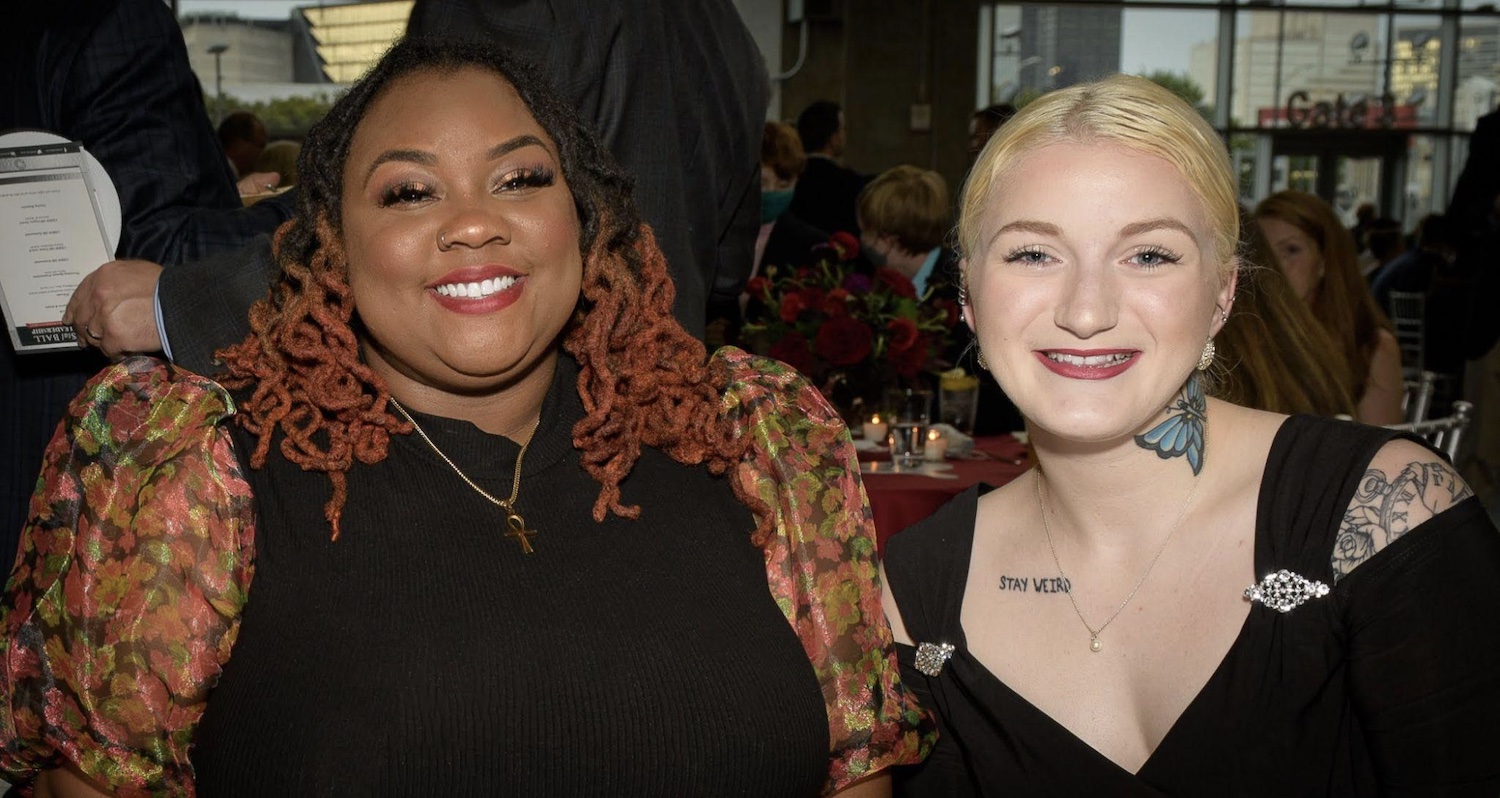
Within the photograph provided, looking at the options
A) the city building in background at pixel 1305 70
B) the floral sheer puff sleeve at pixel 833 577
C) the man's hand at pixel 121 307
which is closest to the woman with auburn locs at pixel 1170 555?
the floral sheer puff sleeve at pixel 833 577

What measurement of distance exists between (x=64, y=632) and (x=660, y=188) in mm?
1162

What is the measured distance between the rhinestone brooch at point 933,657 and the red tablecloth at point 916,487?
1052 mm

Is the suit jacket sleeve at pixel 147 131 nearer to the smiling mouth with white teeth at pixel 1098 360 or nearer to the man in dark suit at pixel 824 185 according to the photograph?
the smiling mouth with white teeth at pixel 1098 360

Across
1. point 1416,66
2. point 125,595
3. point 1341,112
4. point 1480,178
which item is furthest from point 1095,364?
point 1416,66

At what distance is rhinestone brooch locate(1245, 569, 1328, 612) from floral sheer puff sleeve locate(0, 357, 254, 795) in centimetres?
127

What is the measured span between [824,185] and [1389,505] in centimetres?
494

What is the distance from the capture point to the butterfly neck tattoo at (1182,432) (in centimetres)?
184

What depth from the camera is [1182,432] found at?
6.06 feet

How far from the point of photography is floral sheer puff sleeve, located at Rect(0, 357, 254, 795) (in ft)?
4.83

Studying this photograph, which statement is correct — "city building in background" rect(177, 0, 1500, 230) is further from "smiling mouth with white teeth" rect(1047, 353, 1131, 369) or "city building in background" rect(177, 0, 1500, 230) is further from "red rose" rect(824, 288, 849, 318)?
"smiling mouth with white teeth" rect(1047, 353, 1131, 369)

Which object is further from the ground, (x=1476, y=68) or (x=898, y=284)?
(x=1476, y=68)

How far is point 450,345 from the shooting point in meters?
1.60

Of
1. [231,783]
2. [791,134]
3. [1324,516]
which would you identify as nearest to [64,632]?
[231,783]

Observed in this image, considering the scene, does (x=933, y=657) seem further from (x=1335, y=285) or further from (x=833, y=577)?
(x=1335, y=285)
